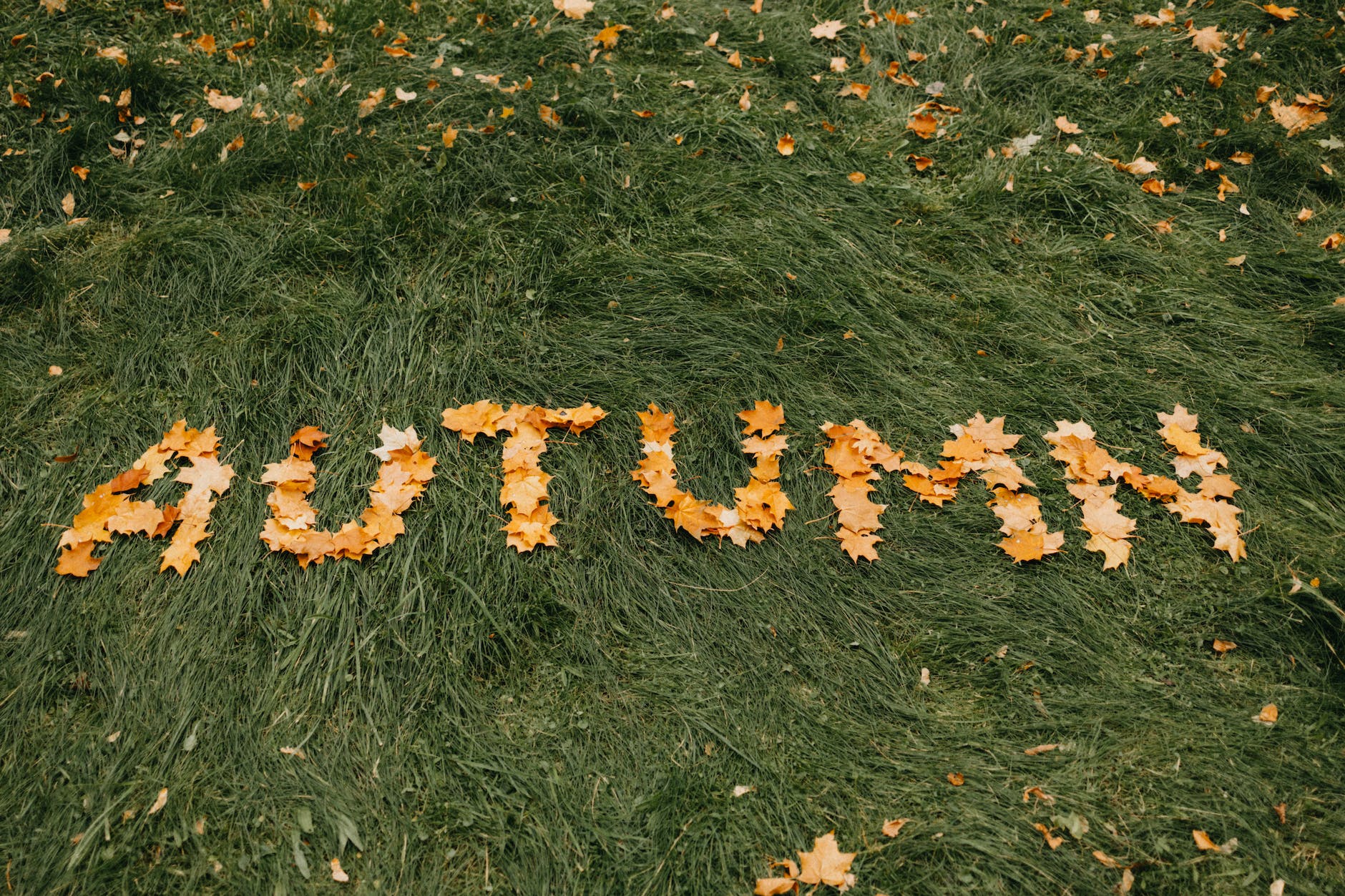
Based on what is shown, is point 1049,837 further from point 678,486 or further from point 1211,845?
point 678,486

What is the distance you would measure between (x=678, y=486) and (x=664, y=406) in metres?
→ 0.32

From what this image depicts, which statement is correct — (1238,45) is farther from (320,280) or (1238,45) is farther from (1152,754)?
(320,280)

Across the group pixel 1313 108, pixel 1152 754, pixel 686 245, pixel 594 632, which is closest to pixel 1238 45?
pixel 1313 108

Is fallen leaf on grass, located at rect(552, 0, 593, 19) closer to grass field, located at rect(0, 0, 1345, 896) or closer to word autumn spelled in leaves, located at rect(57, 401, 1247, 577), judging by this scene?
grass field, located at rect(0, 0, 1345, 896)

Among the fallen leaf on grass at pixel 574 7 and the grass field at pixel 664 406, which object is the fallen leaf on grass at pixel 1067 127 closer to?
the grass field at pixel 664 406

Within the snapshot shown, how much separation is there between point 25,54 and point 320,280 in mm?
1883

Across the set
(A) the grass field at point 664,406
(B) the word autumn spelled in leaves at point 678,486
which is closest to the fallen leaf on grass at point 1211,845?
(A) the grass field at point 664,406

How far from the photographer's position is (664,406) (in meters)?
2.82

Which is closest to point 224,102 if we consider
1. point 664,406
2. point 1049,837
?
point 664,406

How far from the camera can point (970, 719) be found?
2.23 m

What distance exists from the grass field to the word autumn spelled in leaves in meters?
0.06

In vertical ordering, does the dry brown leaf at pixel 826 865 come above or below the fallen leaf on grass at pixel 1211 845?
below

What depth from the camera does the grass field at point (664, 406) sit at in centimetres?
205

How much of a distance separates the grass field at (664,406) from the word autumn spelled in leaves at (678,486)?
0.06 metres
